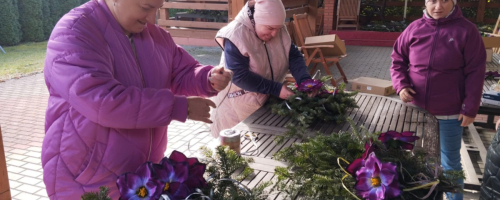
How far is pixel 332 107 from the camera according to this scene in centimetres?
248

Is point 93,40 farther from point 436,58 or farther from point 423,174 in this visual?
point 436,58

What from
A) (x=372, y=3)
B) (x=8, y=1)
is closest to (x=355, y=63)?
(x=372, y=3)

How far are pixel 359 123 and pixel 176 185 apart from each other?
1408 mm

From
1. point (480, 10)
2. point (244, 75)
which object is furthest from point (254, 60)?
point (480, 10)

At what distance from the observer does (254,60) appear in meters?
2.69

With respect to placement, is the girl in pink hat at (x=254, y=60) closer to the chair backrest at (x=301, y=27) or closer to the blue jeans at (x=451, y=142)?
the blue jeans at (x=451, y=142)

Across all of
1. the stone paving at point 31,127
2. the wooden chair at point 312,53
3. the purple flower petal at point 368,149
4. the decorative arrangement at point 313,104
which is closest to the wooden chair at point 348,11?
the stone paving at point 31,127

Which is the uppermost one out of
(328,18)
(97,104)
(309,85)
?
(97,104)

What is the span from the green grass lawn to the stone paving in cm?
65

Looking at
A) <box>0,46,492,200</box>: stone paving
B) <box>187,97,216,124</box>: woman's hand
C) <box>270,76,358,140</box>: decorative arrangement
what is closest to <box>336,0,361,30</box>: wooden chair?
<box>0,46,492,200</box>: stone paving

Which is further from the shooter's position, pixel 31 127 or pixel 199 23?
pixel 199 23

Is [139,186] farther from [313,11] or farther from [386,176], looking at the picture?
[313,11]

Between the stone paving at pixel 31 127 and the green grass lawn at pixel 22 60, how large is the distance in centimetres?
65

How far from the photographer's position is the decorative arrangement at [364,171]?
4.43 ft
